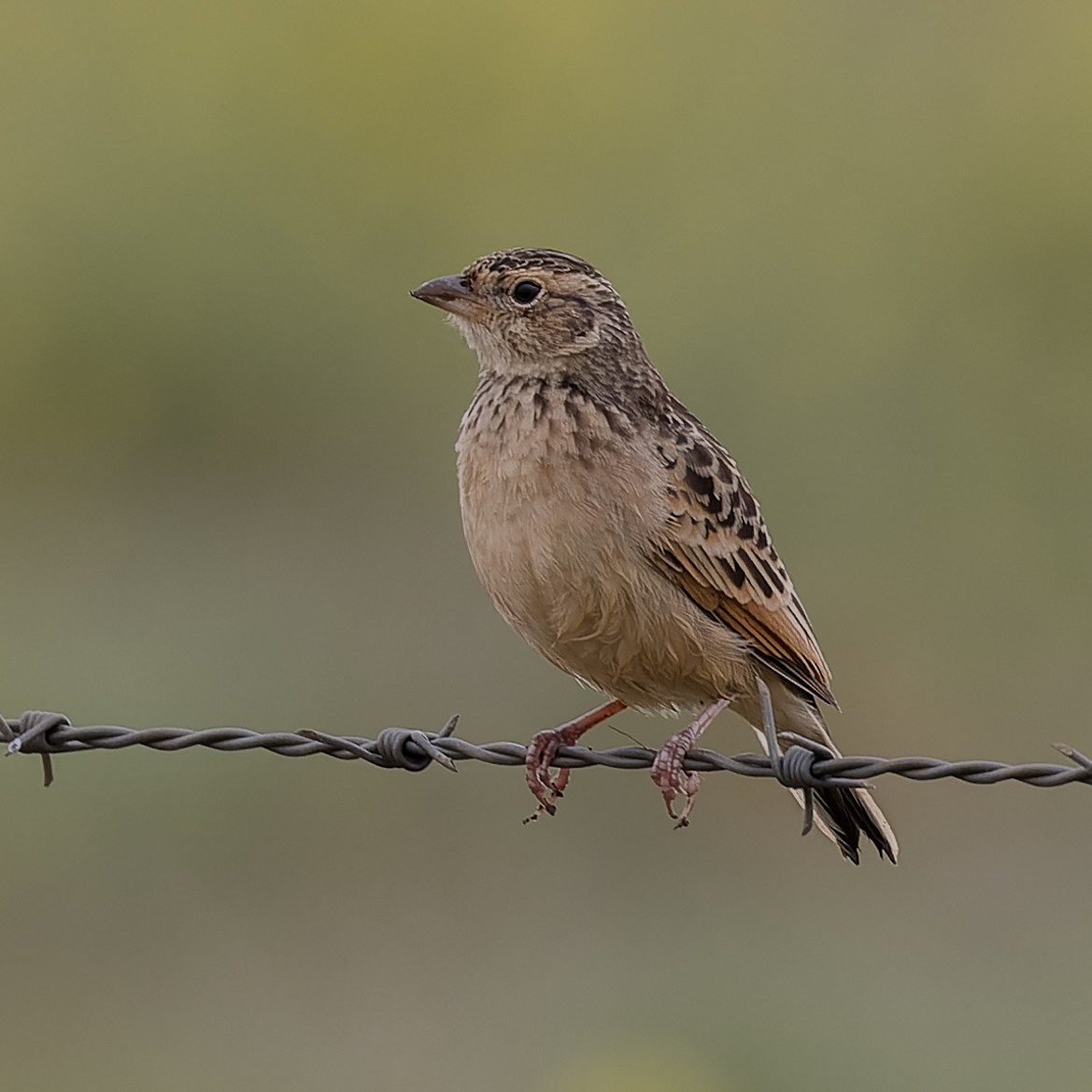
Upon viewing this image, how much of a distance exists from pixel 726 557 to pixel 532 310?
1128 mm

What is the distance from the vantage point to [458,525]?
13.5 metres

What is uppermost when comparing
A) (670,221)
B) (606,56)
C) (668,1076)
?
(606,56)

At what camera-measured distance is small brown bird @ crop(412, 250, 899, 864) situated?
578cm

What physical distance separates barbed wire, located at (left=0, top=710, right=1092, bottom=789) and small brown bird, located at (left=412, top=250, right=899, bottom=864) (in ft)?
1.42

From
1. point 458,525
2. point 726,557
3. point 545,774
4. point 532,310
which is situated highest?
point 532,310

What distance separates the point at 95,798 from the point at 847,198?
36.5 ft

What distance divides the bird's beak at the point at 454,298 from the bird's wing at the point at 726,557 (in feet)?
2.56

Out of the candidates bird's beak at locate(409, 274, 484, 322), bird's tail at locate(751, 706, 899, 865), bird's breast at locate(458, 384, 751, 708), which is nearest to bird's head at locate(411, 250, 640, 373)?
bird's beak at locate(409, 274, 484, 322)

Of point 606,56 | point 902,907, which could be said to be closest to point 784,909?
point 902,907

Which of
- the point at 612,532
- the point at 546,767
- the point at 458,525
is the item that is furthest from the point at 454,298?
the point at 458,525

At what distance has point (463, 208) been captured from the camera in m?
18.4

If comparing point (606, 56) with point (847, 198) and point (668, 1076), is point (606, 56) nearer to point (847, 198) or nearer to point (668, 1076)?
point (847, 198)

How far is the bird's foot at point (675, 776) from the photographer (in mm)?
5523

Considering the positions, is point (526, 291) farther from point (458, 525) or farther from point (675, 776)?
point (458, 525)
